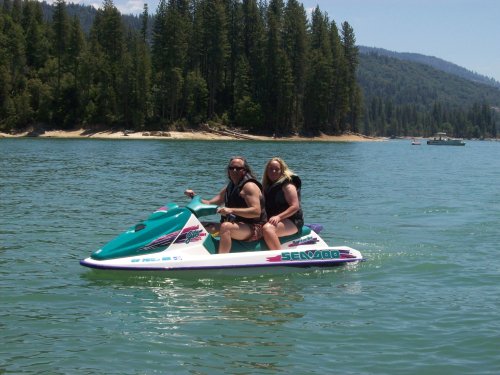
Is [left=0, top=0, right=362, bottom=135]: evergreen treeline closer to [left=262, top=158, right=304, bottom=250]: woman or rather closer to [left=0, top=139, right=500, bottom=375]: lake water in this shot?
[left=0, top=139, right=500, bottom=375]: lake water

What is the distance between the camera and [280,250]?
10.9 meters

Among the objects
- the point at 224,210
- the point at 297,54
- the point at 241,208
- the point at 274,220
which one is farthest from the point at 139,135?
the point at 224,210

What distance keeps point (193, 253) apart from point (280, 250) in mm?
1358

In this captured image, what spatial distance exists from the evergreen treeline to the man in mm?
79238

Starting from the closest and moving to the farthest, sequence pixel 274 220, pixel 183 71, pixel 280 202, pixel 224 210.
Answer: pixel 224 210 < pixel 274 220 < pixel 280 202 < pixel 183 71

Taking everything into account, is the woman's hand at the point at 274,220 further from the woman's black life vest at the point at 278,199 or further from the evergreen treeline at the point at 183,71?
the evergreen treeline at the point at 183,71

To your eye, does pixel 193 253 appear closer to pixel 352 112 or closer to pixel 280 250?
pixel 280 250

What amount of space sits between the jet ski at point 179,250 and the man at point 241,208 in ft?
0.65

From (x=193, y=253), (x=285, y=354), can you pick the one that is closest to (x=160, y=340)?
(x=285, y=354)

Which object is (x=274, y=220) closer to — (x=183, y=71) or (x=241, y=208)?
(x=241, y=208)

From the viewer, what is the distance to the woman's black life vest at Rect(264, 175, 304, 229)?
36.2 feet

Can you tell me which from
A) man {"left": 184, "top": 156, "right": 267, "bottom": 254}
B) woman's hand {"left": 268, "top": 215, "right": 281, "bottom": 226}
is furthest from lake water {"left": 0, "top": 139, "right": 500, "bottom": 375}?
woman's hand {"left": 268, "top": 215, "right": 281, "bottom": 226}

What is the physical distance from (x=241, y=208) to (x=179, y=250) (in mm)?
1118

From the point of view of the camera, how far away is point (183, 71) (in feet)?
325
